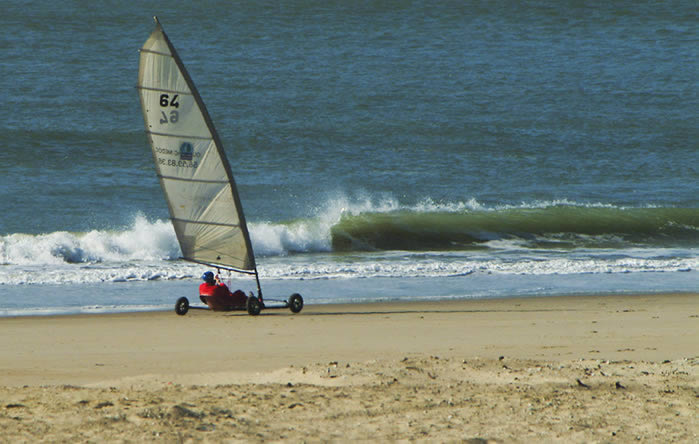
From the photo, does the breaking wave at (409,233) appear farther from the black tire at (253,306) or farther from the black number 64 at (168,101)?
the black number 64 at (168,101)

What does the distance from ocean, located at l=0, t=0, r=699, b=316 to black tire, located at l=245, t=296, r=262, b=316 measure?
5.09 ft

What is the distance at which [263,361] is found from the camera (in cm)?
845

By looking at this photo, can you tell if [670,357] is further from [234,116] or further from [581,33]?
[581,33]

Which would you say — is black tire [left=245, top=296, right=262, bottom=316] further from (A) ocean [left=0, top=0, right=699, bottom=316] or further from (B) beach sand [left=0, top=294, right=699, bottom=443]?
(A) ocean [left=0, top=0, right=699, bottom=316]

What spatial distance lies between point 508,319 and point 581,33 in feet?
106

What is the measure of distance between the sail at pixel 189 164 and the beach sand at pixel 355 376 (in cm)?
99

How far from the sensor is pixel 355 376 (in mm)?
7051

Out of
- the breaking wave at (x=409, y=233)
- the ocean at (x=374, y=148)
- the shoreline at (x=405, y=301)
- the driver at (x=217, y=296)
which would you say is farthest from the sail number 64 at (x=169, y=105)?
the breaking wave at (x=409, y=233)

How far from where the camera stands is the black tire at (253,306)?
11.1 metres

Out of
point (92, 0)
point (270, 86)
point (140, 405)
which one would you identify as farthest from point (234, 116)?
point (140, 405)

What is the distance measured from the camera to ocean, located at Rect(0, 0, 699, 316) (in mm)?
15070

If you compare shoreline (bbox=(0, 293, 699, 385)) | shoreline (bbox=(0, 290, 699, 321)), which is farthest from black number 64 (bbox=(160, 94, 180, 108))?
shoreline (bbox=(0, 293, 699, 385))

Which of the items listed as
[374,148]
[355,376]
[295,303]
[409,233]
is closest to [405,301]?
[295,303]

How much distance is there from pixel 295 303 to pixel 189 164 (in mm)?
2281
